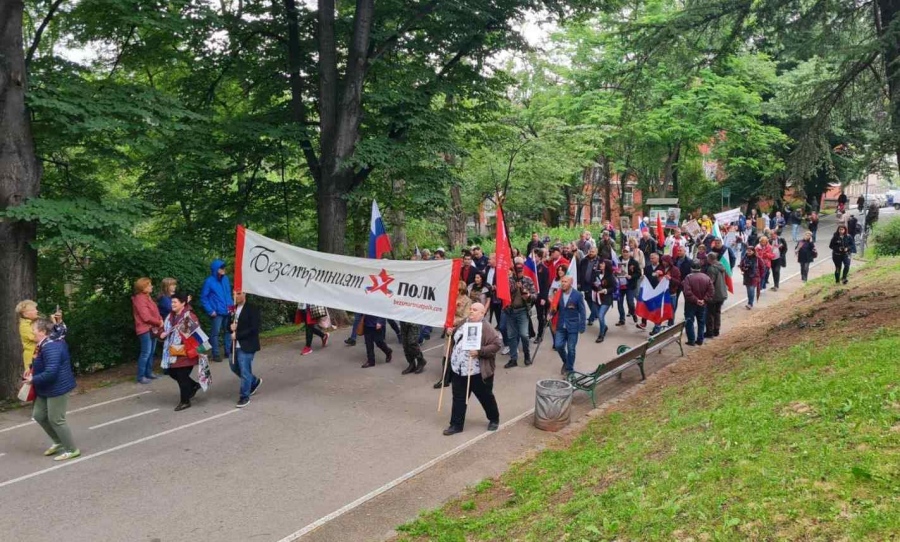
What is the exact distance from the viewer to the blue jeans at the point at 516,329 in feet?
37.3

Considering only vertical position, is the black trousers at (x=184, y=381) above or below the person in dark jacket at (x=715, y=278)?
below

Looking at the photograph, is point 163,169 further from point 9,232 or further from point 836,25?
point 836,25

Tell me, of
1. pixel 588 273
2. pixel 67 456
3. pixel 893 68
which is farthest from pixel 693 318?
pixel 67 456

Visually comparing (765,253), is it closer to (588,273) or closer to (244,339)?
(588,273)

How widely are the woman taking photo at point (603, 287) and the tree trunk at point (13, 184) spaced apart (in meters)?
10.8

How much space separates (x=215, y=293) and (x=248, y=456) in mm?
5285

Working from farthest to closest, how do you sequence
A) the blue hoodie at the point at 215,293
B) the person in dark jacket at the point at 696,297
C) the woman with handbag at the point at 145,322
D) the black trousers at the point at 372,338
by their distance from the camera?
the person in dark jacket at the point at 696,297, the blue hoodie at the point at 215,293, the black trousers at the point at 372,338, the woman with handbag at the point at 145,322

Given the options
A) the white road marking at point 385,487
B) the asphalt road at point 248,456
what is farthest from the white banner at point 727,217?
the white road marking at point 385,487

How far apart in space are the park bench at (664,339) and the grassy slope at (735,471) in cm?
266

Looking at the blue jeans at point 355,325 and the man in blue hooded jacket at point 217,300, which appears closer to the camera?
the man in blue hooded jacket at point 217,300

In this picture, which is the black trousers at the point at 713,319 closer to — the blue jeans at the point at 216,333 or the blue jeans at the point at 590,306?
the blue jeans at the point at 590,306

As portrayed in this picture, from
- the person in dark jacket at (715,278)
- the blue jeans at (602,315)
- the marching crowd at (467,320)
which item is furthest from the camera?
the blue jeans at (602,315)

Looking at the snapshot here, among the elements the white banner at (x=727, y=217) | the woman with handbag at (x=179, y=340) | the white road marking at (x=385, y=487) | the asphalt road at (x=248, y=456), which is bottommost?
the white road marking at (x=385, y=487)

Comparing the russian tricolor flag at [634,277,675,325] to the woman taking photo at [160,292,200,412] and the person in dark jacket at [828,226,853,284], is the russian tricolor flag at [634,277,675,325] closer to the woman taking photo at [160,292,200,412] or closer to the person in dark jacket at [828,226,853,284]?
the person in dark jacket at [828,226,853,284]
